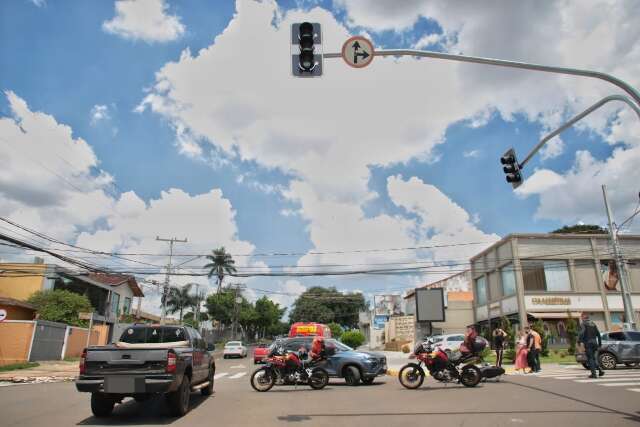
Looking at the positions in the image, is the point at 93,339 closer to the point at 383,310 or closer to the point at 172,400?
the point at 172,400

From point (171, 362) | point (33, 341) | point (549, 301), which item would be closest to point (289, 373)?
point (171, 362)

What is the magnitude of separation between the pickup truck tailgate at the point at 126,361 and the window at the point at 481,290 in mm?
41914

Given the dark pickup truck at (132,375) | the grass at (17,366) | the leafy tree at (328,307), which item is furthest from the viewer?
the leafy tree at (328,307)

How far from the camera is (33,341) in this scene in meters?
24.8

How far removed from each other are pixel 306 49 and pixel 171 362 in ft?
19.5

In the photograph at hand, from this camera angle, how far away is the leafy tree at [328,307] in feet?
314

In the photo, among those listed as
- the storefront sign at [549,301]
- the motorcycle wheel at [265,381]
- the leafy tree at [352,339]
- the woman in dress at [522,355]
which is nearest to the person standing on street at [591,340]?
the woman in dress at [522,355]

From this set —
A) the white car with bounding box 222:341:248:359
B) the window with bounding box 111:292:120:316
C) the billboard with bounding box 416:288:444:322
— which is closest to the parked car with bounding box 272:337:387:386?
the white car with bounding box 222:341:248:359

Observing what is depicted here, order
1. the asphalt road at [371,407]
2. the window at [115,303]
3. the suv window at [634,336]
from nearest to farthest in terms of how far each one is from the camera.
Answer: the asphalt road at [371,407], the suv window at [634,336], the window at [115,303]

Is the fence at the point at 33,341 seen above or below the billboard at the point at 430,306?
below

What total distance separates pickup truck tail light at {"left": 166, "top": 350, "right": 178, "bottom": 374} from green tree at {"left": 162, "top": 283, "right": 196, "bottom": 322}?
231 ft

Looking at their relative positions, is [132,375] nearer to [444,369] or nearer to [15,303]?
[444,369]

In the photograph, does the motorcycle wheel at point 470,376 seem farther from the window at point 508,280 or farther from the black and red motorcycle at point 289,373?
the window at point 508,280

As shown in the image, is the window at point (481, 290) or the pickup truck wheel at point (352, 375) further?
the window at point (481, 290)
